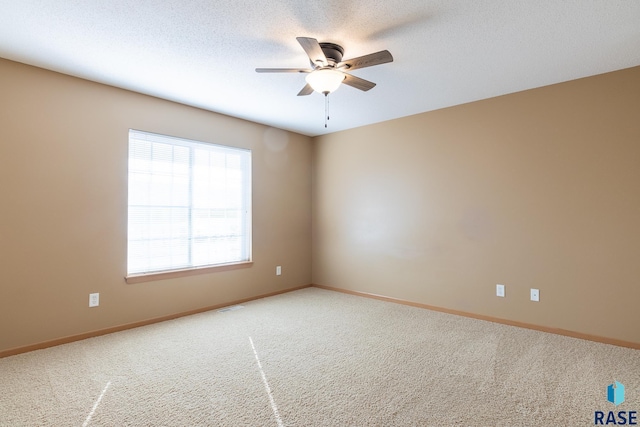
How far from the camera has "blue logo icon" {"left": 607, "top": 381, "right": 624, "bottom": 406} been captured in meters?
2.06

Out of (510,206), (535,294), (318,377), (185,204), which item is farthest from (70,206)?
(535,294)

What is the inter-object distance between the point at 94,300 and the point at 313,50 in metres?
3.04

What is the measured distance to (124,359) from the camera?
2.71 metres

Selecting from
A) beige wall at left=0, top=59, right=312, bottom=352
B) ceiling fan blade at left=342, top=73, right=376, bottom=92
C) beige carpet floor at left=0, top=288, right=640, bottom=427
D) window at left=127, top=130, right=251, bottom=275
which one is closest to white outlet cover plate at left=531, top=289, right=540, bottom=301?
beige carpet floor at left=0, top=288, right=640, bottom=427

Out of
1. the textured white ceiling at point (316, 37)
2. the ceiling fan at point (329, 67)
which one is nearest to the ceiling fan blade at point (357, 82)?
the ceiling fan at point (329, 67)

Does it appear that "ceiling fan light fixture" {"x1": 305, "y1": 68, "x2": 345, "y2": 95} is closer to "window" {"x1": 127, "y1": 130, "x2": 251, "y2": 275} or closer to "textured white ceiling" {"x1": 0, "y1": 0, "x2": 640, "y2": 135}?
"textured white ceiling" {"x1": 0, "y1": 0, "x2": 640, "y2": 135}

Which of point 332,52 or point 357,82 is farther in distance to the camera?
point 357,82

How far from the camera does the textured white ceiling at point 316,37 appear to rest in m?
2.13

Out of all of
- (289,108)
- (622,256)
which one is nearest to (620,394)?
(622,256)

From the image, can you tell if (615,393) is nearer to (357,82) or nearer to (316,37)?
(357,82)

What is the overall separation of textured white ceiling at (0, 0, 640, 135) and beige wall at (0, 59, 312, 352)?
25cm

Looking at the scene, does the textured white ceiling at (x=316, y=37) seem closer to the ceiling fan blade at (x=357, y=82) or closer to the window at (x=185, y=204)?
the ceiling fan blade at (x=357, y=82)

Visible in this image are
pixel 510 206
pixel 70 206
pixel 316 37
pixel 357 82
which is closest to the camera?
pixel 316 37

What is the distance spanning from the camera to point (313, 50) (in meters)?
2.22
